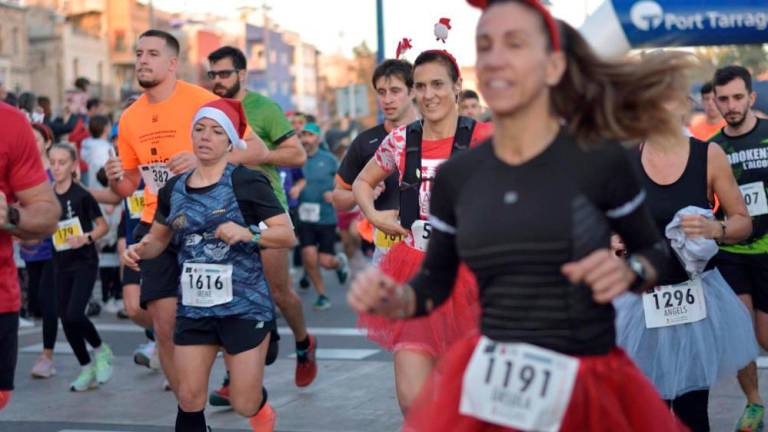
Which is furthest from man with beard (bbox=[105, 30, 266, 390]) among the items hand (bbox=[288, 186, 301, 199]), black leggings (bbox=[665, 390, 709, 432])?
hand (bbox=[288, 186, 301, 199])

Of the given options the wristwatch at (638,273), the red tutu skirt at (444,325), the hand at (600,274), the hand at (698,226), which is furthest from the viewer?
the hand at (698,226)

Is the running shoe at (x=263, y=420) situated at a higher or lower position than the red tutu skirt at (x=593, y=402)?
lower

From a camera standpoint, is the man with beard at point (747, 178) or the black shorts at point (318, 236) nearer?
the man with beard at point (747, 178)

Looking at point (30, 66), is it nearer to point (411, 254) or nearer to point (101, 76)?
point (101, 76)

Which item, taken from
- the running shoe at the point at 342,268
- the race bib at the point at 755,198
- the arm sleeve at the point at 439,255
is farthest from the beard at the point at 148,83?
the running shoe at the point at 342,268

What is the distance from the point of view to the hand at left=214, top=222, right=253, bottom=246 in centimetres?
612

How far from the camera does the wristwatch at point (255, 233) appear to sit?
6.28 meters

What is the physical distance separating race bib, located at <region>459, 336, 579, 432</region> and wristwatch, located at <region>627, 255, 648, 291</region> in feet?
0.91

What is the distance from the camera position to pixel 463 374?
369 cm

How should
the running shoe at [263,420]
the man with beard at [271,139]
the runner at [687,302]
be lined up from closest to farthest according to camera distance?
the runner at [687,302], the running shoe at [263,420], the man with beard at [271,139]

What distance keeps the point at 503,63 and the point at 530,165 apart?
11.8 inches

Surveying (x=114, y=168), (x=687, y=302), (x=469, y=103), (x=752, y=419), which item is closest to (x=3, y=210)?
(x=114, y=168)

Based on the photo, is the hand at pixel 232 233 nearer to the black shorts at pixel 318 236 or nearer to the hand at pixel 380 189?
the hand at pixel 380 189

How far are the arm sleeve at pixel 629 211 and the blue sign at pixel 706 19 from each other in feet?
29.0
